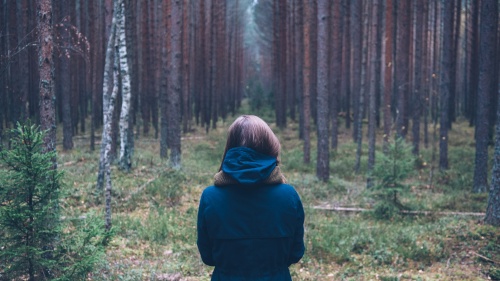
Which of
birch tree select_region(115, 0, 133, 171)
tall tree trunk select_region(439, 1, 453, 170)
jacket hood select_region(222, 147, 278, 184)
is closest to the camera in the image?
jacket hood select_region(222, 147, 278, 184)

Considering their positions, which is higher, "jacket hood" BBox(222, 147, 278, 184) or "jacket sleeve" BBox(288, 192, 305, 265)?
"jacket hood" BBox(222, 147, 278, 184)

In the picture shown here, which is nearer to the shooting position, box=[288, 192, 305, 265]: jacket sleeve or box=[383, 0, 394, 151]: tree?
box=[288, 192, 305, 265]: jacket sleeve

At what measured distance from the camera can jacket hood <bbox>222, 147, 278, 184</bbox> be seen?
8.53 ft

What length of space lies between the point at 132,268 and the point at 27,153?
3199mm

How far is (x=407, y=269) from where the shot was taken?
7.98 metres

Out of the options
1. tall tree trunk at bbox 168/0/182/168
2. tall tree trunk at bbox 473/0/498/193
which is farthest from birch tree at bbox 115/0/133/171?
tall tree trunk at bbox 473/0/498/193

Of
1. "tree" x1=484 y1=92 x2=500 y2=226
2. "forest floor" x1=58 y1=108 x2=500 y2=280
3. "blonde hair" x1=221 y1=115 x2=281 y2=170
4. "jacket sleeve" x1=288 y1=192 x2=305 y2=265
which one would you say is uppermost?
"blonde hair" x1=221 y1=115 x2=281 y2=170

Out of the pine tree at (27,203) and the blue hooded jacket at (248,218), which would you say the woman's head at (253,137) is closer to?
the blue hooded jacket at (248,218)

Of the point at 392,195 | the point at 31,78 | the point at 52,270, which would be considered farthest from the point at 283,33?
the point at 52,270

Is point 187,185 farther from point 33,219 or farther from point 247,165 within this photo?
point 247,165

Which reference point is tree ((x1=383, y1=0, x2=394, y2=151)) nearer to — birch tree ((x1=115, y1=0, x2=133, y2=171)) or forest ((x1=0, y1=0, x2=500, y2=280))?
forest ((x1=0, y1=0, x2=500, y2=280))

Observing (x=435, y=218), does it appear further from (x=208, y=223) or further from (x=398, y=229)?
(x=208, y=223)

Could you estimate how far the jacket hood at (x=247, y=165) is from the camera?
8.53 ft

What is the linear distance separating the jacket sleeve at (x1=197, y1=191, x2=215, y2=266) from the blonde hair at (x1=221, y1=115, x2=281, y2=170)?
38 cm
